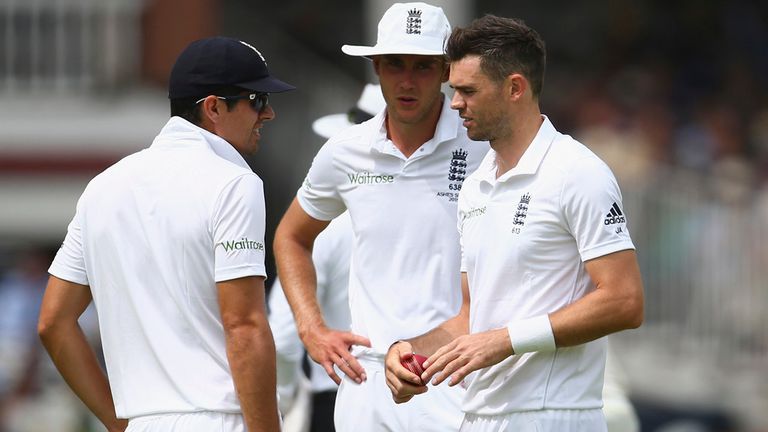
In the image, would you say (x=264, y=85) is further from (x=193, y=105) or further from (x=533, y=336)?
(x=533, y=336)

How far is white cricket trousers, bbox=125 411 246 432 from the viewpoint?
482 centimetres

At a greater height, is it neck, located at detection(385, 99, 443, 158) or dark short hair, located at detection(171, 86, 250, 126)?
dark short hair, located at detection(171, 86, 250, 126)

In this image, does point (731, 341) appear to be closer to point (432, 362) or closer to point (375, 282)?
point (375, 282)

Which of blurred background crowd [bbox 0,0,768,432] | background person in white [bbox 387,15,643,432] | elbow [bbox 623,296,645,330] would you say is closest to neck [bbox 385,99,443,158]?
background person in white [bbox 387,15,643,432]

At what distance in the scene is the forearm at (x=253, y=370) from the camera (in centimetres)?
477

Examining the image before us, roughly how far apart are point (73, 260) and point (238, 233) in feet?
2.17

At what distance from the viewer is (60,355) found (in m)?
5.17

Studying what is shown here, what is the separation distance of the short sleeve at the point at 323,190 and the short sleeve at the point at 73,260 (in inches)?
43.1

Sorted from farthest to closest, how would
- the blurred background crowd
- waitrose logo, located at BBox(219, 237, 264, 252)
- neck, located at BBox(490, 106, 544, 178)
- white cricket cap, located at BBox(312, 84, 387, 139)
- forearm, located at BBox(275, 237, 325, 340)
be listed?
the blurred background crowd < white cricket cap, located at BBox(312, 84, 387, 139) < forearm, located at BBox(275, 237, 325, 340) < neck, located at BBox(490, 106, 544, 178) < waitrose logo, located at BBox(219, 237, 264, 252)

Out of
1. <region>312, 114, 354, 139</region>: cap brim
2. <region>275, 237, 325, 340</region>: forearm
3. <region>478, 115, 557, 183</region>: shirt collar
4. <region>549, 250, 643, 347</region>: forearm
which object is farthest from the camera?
<region>312, 114, 354, 139</region>: cap brim

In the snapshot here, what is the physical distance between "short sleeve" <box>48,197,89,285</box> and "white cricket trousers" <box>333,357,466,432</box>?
114 cm

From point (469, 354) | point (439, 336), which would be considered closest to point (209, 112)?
point (439, 336)

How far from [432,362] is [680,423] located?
284 inches

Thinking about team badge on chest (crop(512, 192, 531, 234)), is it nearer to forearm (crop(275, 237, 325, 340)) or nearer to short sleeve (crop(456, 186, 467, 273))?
short sleeve (crop(456, 186, 467, 273))
